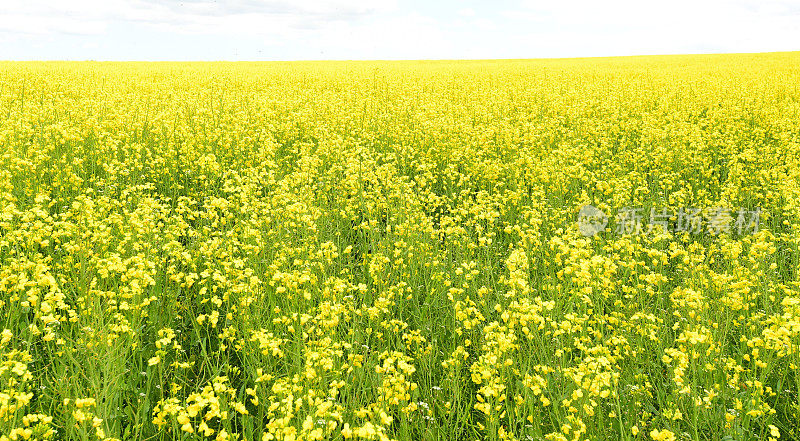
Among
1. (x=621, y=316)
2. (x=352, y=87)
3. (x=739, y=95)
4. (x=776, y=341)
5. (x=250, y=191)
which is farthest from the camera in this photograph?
(x=352, y=87)

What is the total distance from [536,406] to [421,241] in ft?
8.17

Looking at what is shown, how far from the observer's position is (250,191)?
6.21 meters

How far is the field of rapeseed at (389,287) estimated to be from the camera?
314 cm

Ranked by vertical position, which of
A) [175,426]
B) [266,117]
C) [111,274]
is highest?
[266,117]

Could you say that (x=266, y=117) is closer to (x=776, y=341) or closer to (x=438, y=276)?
(x=438, y=276)

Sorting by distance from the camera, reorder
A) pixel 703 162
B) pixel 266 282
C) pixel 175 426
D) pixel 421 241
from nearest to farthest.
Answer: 1. pixel 175 426
2. pixel 266 282
3. pixel 421 241
4. pixel 703 162

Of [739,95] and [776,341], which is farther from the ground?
[739,95]

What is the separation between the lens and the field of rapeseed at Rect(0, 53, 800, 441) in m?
3.14

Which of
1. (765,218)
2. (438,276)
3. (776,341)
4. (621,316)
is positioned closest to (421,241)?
(438,276)

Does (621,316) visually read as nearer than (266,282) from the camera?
Yes

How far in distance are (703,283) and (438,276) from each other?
201cm

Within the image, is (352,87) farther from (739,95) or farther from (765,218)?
(765,218)

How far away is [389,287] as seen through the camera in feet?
15.4

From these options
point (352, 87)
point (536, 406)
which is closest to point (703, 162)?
point (536, 406)
